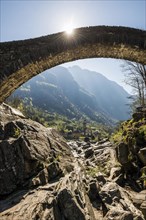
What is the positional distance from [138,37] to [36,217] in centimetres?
626

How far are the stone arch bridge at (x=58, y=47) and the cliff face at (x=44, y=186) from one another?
280 cm

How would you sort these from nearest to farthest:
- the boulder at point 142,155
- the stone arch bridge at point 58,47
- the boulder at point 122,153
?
the stone arch bridge at point 58,47
the boulder at point 142,155
the boulder at point 122,153

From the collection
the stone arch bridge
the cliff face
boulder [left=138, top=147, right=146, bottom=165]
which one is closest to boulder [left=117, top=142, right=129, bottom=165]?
the cliff face

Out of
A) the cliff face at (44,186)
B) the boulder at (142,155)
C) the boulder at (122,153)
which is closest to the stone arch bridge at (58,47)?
the cliff face at (44,186)

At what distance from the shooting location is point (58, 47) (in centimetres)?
806

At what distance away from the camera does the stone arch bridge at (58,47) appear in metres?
7.88

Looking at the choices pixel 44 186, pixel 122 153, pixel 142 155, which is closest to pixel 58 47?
pixel 44 186

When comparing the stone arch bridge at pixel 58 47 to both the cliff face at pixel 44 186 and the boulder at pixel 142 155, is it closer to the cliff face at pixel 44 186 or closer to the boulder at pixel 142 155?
the cliff face at pixel 44 186

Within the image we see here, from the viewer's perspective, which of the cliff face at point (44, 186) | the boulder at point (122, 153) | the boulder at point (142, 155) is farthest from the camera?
the boulder at point (122, 153)

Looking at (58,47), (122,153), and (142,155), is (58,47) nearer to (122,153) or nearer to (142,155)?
(142,155)

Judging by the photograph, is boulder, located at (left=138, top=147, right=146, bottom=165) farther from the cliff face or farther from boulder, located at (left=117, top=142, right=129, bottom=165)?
the cliff face

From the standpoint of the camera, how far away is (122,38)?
794cm

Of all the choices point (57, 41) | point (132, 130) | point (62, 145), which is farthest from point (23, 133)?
point (132, 130)

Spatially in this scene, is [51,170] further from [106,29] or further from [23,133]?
[106,29]
